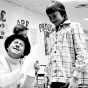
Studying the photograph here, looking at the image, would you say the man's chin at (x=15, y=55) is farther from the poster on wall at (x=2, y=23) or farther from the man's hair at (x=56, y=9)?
the poster on wall at (x=2, y=23)

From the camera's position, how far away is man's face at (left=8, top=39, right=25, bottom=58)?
9.59 ft

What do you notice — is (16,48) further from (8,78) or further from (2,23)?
(2,23)

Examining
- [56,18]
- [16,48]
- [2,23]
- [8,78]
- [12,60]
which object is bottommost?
[8,78]

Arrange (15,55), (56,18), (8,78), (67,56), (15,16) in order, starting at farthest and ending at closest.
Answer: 1. (15,16)
2. (15,55)
3. (8,78)
4. (56,18)
5. (67,56)

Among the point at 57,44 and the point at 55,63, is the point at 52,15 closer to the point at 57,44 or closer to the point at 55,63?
the point at 57,44

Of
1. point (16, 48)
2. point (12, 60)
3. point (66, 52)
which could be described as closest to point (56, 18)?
point (66, 52)

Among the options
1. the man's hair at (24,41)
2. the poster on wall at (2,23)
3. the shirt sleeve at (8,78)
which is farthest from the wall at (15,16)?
the shirt sleeve at (8,78)

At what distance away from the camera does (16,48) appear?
9.56 ft

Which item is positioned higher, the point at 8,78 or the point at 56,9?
the point at 56,9

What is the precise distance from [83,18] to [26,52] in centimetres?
658

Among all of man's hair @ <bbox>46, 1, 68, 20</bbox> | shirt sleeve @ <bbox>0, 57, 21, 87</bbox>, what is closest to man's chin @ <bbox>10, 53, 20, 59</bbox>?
shirt sleeve @ <bbox>0, 57, 21, 87</bbox>

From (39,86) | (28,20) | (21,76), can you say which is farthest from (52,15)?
(28,20)

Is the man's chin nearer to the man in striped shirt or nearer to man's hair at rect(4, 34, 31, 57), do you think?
man's hair at rect(4, 34, 31, 57)

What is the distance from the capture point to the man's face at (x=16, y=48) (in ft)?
9.59
